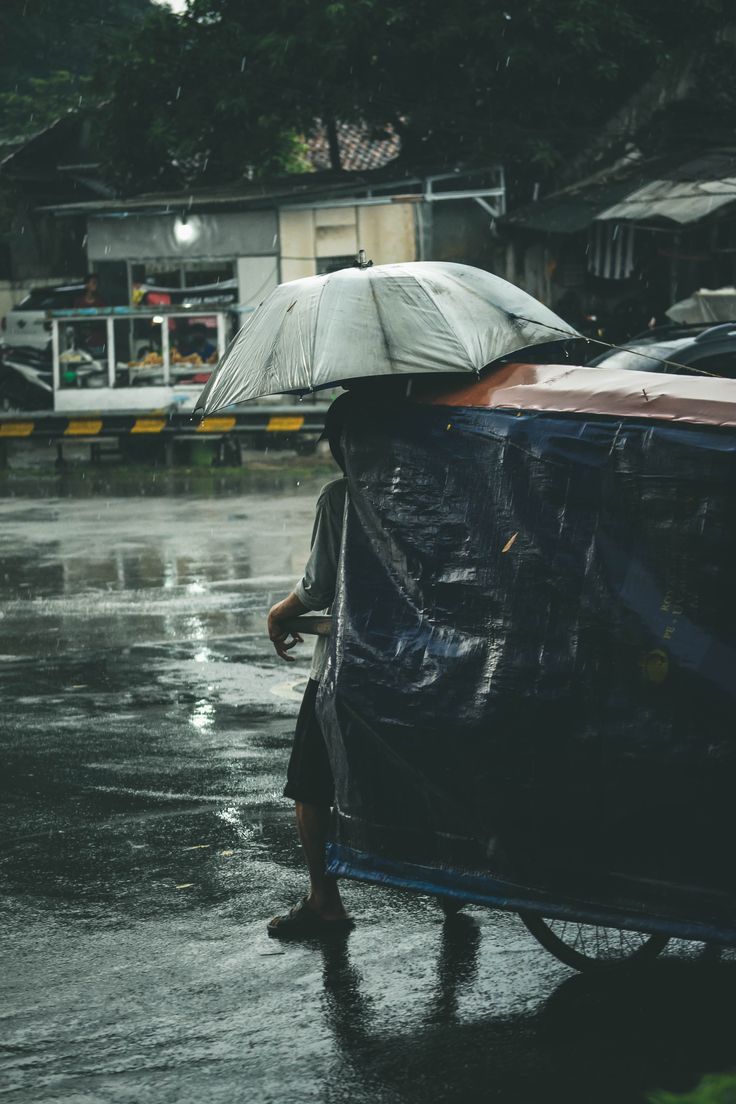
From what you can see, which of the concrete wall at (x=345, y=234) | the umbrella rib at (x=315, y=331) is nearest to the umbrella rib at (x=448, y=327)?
the umbrella rib at (x=315, y=331)

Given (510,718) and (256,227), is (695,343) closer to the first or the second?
(510,718)

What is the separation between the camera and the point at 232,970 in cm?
455

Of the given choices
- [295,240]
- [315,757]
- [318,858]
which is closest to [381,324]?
[315,757]

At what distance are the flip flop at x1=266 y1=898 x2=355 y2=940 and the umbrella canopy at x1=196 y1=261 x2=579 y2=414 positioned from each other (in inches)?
64.4

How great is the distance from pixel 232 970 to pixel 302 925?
0.35 m

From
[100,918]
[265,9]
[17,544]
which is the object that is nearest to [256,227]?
[265,9]

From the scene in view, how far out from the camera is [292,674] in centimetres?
902

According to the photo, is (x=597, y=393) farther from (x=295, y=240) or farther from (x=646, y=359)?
(x=295, y=240)

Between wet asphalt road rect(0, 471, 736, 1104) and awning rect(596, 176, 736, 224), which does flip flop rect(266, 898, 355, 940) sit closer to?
wet asphalt road rect(0, 471, 736, 1104)

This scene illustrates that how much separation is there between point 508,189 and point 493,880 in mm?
25564

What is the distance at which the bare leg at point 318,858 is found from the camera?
484 centimetres

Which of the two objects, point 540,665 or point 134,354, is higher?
point 134,354

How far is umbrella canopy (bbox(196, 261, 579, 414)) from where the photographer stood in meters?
4.30

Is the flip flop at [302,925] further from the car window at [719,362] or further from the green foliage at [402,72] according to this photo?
the green foliage at [402,72]
